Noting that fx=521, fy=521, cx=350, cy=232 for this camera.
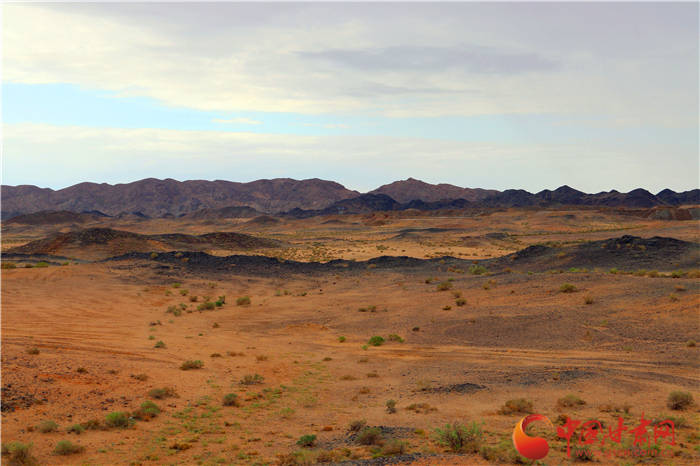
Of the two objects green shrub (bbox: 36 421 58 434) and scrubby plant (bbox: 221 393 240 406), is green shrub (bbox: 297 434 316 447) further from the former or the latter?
green shrub (bbox: 36 421 58 434)

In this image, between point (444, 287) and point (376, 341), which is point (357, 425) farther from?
point (444, 287)

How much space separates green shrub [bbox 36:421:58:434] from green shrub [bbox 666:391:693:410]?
1238 cm

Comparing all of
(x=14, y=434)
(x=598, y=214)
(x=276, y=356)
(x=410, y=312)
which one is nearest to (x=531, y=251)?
(x=410, y=312)

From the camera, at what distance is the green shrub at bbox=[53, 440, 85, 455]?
29.3 feet

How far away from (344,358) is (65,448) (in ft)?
32.9

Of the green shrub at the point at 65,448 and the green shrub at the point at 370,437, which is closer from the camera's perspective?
the green shrub at the point at 65,448

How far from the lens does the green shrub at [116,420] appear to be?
10.4 metres

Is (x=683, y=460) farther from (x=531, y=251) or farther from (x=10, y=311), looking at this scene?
(x=531, y=251)

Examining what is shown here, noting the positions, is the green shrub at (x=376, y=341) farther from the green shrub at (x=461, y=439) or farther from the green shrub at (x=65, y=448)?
the green shrub at (x=65, y=448)

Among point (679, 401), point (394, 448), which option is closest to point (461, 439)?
point (394, 448)

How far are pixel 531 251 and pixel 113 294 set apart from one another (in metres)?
30.6

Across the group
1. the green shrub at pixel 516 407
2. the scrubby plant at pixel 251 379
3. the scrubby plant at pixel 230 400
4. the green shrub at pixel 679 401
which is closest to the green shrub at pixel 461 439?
the green shrub at pixel 516 407

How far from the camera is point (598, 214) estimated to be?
10512 cm

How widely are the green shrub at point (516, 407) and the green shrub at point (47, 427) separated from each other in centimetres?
893
